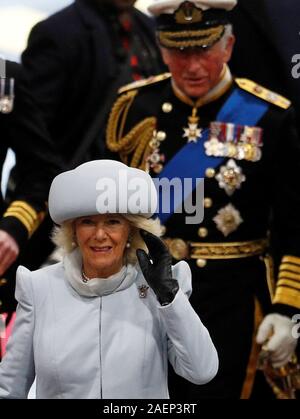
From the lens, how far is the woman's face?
2762 mm

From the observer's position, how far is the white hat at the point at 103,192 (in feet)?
8.98

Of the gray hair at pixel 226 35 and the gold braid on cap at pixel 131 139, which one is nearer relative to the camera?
the gray hair at pixel 226 35

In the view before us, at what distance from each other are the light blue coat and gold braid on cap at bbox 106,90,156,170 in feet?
3.15

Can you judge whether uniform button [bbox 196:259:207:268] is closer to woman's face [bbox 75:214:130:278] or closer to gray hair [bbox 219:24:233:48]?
gray hair [bbox 219:24:233:48]

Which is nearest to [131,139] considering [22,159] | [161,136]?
[161,136]

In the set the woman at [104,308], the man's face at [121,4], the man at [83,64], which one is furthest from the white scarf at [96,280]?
the man's face at [121,4]

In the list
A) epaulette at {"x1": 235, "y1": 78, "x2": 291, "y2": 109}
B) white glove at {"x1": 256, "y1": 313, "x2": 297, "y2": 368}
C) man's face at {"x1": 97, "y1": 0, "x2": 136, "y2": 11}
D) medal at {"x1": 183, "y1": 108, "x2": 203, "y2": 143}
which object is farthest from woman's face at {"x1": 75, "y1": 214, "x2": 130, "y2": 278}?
man's face at {"x1": 97, "y1": 0, "x2": 136, "y2": 11}

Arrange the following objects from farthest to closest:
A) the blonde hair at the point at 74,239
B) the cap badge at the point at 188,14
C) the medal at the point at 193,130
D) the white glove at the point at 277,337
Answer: the medal at the point at 193,130 → the cap badge at the point at 188,14 → the white glove at the point at 277,337 → the blonde hair at the point at 74,239

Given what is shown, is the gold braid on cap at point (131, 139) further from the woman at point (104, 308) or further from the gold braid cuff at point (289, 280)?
the woman at point (104, 308)

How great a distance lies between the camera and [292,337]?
3.50 metres

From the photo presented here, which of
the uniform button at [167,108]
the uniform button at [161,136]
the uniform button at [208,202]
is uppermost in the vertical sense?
the uniform button at [167,108]

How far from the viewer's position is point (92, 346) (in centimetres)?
278

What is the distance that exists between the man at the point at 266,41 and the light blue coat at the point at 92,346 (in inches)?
52.6

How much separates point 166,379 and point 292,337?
2.52 feet
